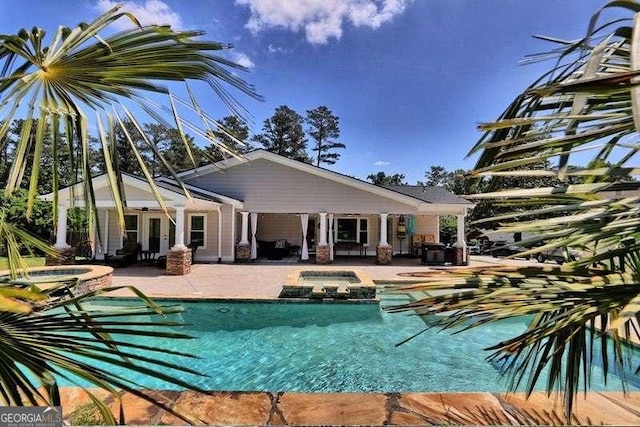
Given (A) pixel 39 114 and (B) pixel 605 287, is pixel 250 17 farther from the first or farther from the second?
(B) pixel 605 287

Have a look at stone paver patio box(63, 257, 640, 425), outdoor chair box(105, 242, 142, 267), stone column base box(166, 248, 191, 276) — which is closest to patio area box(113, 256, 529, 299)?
stone column base box(166, 248, 191, 276)

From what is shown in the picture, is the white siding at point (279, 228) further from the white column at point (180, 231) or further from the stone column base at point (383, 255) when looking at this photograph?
the white column at point (180, 231)

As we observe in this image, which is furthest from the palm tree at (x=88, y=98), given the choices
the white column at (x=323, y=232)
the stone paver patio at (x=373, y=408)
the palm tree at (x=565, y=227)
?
the white column at (x=323, y=232)

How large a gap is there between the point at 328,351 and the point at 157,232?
15469 mm

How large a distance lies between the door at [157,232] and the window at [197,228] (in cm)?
129

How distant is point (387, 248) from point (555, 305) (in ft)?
59.0

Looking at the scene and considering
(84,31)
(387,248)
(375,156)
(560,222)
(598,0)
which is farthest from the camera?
(375,156)

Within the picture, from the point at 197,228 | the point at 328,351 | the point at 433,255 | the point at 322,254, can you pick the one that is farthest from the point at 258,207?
the point at 328,351

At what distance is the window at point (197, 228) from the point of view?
64.0 feet

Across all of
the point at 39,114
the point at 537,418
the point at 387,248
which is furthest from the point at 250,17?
the point at 387,248

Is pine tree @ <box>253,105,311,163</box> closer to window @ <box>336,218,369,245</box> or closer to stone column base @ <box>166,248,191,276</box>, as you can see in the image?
window @ <box>336,218,369,245</box>

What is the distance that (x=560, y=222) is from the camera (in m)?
1.27

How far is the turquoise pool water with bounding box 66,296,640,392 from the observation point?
19.1 feet

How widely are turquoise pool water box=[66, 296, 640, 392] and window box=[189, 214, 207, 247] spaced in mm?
9529
